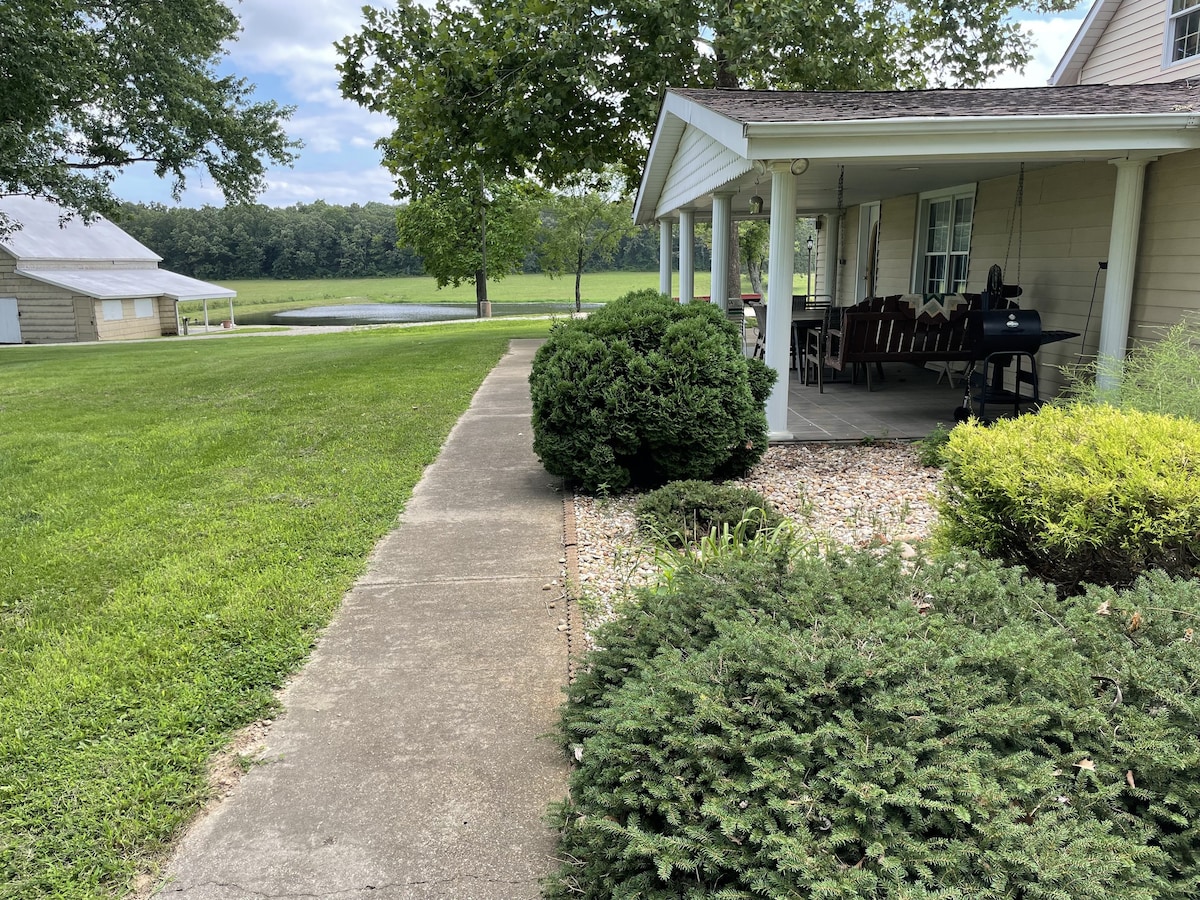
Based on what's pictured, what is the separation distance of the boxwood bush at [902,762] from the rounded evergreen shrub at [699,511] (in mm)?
2162

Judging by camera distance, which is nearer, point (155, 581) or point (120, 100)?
point (155, 581)

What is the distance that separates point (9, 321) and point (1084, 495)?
40314 millimetres

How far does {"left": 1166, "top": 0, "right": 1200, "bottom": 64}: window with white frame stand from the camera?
9.43m

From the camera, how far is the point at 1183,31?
972 cm

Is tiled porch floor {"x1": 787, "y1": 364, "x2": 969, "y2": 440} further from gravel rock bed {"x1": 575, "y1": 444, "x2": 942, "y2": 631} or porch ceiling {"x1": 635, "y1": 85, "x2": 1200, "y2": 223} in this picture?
porch ceiling {"x1": 635, "y1": 85, "x2": 1200, "y2": 223}

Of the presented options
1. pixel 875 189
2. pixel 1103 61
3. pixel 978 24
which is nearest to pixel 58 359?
pixel 875 189

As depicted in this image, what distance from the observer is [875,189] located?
448 inches

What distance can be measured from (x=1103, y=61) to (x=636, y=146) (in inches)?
343

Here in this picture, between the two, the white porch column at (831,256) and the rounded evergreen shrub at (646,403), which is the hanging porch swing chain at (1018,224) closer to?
the rounded evergreen shrub at (646,403)

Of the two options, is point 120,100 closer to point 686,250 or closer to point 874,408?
point 686,250

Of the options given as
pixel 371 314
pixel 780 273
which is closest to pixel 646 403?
pixel 780 273

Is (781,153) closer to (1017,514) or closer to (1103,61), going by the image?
(1017,514)

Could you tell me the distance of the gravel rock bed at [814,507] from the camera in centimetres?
420

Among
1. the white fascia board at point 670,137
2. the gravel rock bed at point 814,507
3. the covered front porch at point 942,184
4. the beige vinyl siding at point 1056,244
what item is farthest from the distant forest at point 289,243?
the gravel rock bed at point 814,507
